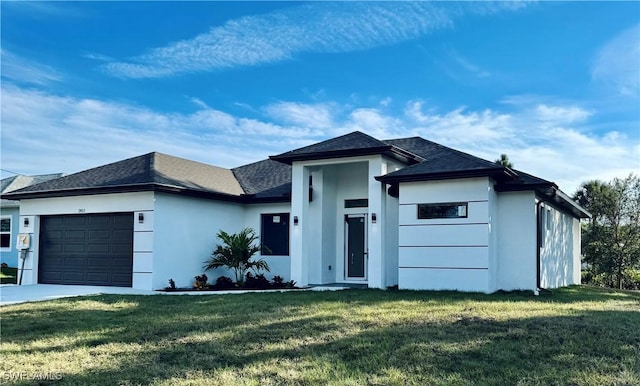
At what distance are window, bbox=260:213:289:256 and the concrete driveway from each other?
427cm

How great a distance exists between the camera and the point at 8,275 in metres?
19.4

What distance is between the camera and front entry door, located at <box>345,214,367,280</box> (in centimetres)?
1606

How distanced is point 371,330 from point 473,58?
35.2ft

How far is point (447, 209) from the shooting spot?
43.5 ft

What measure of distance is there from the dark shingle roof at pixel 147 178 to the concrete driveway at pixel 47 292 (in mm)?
2782

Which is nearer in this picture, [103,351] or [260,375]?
[260,375]

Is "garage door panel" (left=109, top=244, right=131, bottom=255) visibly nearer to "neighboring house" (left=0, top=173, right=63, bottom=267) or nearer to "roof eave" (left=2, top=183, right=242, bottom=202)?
"roof eave" (left=2, top=183, right=242, bottom=202)

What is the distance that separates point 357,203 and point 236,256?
4053mm

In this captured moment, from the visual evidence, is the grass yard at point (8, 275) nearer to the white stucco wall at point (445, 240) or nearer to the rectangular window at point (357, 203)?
the rectangular window at point (357, 203)

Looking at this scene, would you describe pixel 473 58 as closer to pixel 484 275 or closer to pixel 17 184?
pixel 484 275

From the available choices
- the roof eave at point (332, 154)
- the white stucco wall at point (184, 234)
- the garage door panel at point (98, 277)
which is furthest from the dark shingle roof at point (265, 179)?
the garage door panel at point (98, 277)

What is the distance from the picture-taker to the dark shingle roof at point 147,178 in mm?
14731

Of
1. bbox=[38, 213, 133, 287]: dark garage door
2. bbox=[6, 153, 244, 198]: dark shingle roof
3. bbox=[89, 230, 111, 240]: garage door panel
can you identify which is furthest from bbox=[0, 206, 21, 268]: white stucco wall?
bbox=[89, 230, 111, 240]: garage door panel

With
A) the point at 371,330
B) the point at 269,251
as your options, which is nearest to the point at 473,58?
the point at 269,251
